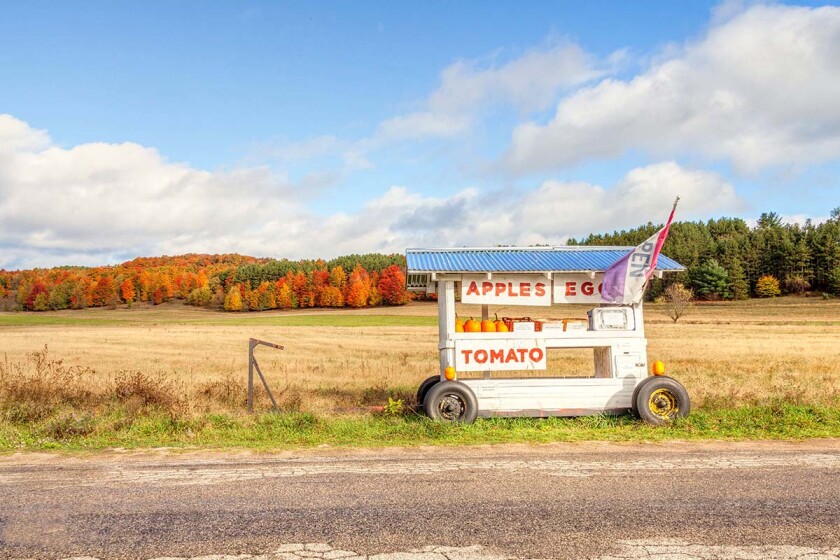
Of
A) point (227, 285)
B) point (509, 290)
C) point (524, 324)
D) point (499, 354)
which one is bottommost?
point (499, 354)

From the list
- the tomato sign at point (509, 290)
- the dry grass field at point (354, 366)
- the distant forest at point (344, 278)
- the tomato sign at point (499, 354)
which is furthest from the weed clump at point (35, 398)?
the distant forest at point (344, 278)

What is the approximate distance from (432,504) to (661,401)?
648cm

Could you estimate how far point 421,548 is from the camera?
16.3 feet

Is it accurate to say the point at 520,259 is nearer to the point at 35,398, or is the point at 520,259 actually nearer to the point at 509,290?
the point at 509,290

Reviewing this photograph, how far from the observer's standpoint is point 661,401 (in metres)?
11.1

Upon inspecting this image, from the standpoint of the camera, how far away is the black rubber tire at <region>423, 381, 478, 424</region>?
1077 cm

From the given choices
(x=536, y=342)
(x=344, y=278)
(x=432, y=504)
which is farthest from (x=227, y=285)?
(x=432, y=504)

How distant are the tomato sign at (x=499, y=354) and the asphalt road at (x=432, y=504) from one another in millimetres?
2974

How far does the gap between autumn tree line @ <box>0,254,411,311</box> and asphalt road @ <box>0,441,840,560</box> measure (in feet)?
310

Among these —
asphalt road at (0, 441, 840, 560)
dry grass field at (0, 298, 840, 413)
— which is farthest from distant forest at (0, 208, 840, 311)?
asphalt road at (0, 441, 840, 560)

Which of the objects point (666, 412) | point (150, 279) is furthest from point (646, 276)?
point (150, 279)

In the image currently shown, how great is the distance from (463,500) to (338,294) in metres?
104

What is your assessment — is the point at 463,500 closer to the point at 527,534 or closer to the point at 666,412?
the point at 527,534

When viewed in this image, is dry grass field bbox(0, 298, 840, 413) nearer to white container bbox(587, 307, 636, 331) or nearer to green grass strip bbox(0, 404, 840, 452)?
green grass strip bbox(0, 404, 840, 452)
